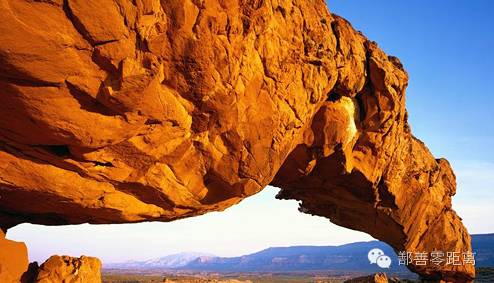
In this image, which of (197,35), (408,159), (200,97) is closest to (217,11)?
(197,35)

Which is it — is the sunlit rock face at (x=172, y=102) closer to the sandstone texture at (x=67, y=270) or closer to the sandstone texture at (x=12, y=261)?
the sandstone texture at (x=12, y=261)

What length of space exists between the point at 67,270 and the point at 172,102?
17.0 ft

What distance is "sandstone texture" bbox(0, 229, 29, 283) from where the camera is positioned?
31.4 feet

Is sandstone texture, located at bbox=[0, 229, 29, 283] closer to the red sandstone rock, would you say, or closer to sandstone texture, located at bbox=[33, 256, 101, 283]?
sandstone texture, located at bbox=[33, 256, 101, 283]

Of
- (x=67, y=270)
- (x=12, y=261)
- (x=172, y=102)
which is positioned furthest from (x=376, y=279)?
(x=12, y=261)

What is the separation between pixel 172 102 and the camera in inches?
401

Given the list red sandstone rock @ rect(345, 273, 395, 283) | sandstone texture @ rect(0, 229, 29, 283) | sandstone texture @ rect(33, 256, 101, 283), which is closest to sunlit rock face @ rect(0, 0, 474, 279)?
sandstone texture @ rect(0, 229, 29, 283)

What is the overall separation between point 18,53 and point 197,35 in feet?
12.8

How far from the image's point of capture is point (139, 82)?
346 inches

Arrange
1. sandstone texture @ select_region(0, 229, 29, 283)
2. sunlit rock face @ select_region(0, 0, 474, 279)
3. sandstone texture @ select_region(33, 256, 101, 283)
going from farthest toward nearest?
sandstone texture @ select_region(33, 256, 101, 283), sandstone texture @ select_region(0, 229, 29, 283), sunlit rock face @ select_region(0, 0, 474, 279)

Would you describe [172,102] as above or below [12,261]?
above

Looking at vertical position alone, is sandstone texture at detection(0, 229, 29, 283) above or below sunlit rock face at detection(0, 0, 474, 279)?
below

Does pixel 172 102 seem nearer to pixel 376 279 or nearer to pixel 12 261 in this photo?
pixel 12 261

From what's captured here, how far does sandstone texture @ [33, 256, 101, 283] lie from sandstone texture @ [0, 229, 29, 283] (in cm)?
46
